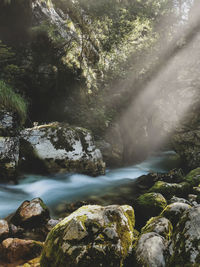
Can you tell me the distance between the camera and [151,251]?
2361 mm

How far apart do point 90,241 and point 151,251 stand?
75 cm

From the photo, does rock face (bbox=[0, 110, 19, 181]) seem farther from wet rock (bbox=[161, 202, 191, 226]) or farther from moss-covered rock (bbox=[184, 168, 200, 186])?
moss-covered rock (bbox=[184, 168, 200, 186])

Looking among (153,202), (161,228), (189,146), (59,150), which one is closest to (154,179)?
(153,202)

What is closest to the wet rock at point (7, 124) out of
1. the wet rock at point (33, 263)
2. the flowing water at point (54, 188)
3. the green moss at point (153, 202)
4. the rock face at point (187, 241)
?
the flowing water at point (54, 188)

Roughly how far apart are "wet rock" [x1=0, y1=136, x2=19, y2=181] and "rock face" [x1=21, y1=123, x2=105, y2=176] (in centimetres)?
59

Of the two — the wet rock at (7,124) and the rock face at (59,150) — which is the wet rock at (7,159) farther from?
the rock face at (59,150)

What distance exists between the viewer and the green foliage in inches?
261

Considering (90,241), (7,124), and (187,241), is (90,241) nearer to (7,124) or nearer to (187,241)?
(187,241)

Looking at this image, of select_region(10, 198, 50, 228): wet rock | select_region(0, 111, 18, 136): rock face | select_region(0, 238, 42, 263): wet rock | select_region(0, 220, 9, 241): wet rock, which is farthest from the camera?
select_region(0, 111, 18, 136): rock face

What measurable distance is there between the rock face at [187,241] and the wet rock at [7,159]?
5.10 meters

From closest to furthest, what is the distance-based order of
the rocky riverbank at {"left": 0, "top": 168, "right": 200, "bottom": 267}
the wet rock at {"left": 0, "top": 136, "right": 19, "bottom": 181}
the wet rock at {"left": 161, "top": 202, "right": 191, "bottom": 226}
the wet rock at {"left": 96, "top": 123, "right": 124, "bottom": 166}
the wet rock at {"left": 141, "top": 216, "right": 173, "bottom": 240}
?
the rocky riverbank at {"left": 0, "top": 168, "right": 200, "bottom": 267} → the wet rock at {"left": 141, "top": 216, "right": 173, "bottom": 240} → the wet rock at {"left": 161, "top": 202, "right": 191, "bottom": 226} → the wet rock at {"left": 0, "top": 136, "right": 19, "bottom": 181} → the wet rock at {"left": 96, "top": 123, "right": 124, "bottom": 166}

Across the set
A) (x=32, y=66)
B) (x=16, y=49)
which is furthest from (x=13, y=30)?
(x=32, y=66)

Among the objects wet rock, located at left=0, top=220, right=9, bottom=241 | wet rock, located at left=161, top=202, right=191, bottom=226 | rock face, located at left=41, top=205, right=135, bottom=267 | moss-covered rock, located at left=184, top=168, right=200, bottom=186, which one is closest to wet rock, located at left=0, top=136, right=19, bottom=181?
wet rock, located at left=0, top=220, right=9, bottom=241

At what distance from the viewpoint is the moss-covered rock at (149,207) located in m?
4.29
